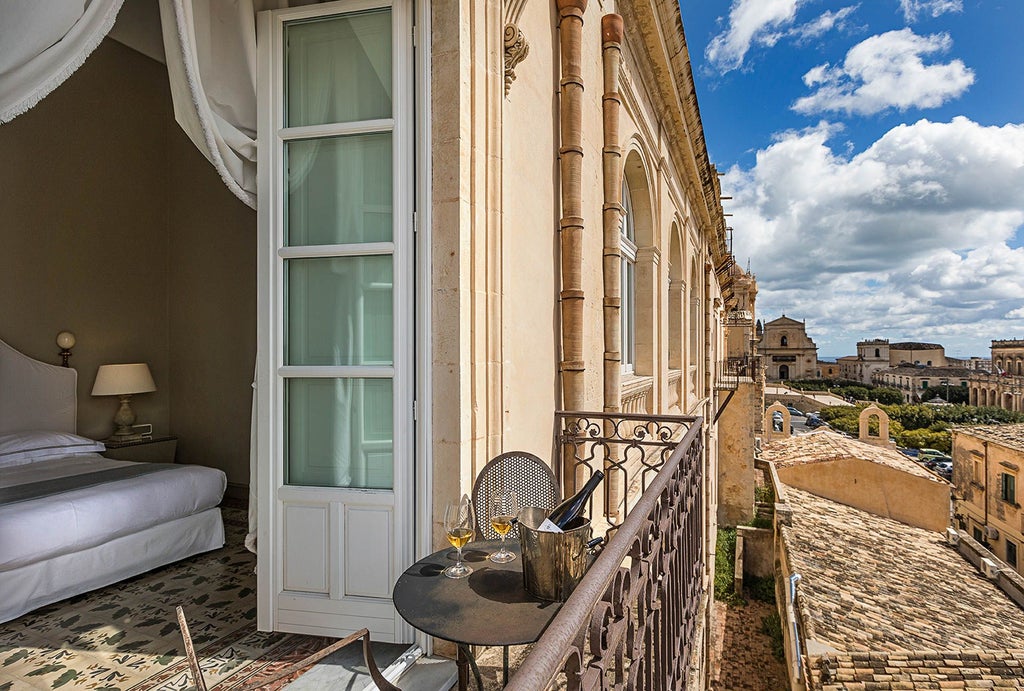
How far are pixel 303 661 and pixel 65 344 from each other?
5.80 m

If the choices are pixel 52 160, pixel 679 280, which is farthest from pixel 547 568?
pixel 679 280

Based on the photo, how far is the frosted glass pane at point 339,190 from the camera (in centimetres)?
252

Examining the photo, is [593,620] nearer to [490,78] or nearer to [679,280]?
[490,78]

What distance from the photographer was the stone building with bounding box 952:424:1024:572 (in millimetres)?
18562

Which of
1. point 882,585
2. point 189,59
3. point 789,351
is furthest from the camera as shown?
point 789,351

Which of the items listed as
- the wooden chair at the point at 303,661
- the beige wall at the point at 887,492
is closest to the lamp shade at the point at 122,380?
the wooden chair at the point at 303,661

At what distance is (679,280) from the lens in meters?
Answer: 9.66

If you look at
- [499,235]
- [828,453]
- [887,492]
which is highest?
[499,235]

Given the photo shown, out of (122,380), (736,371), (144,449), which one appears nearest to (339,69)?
(122,380)

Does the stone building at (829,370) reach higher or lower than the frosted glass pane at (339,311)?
lower

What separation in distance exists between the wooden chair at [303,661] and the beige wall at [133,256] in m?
4.83

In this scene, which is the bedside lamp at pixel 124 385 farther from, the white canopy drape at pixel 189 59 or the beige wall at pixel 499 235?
the beige wall at pixel 499 235

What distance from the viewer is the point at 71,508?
3.29m

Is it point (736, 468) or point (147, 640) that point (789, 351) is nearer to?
point (736, 468)
